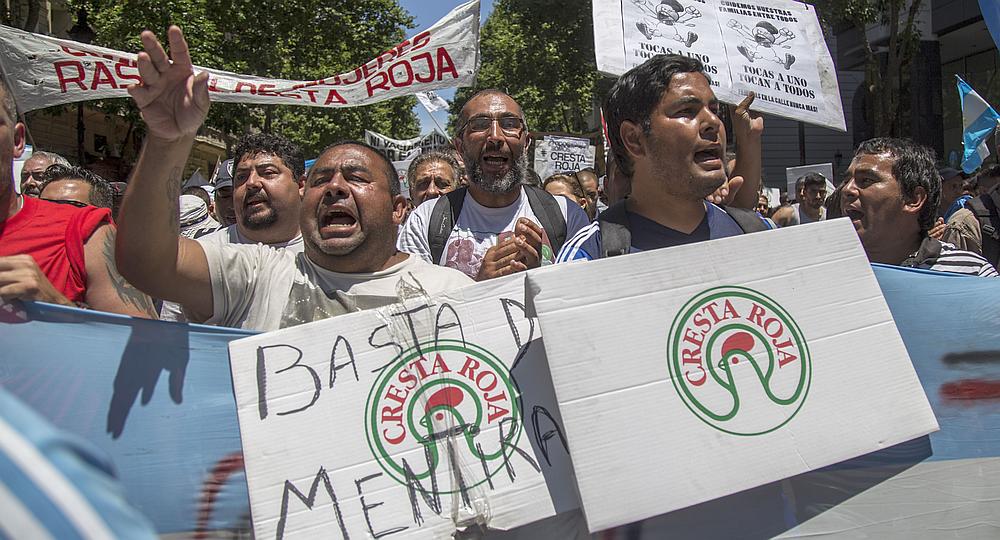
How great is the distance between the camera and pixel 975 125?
7.52 m

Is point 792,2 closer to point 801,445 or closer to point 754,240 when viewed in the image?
A: point 754,240

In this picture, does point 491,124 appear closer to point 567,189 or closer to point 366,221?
point 366,221

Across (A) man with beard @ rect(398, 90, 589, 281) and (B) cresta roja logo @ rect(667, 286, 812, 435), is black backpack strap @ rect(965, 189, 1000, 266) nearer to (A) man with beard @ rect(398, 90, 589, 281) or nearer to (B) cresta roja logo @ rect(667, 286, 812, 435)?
(A) man with beard @ rect(398, 90, 589, 281)

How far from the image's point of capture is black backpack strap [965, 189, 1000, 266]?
6055 millimetres

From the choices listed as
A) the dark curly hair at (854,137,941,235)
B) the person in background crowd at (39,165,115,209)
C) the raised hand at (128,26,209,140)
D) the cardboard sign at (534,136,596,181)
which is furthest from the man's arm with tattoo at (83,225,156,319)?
the cardboard sign at (534,136,596,181)

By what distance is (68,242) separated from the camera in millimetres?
2250

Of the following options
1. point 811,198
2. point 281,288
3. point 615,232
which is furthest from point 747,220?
point 811,198

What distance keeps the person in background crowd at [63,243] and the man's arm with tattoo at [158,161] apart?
410mm

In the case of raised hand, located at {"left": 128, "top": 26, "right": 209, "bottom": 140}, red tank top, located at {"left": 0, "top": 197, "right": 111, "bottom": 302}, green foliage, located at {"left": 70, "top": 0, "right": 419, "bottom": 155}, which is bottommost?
red tank top, located at {"left": 0, "top": 197, "right": 111, "bottom": 302}

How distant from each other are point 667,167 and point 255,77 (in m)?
Result: 2.46

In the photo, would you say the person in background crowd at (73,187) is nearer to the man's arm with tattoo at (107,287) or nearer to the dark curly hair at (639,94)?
the man's arm with tattoo at (107,287)

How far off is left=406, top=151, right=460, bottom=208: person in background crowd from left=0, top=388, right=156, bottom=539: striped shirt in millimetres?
4273

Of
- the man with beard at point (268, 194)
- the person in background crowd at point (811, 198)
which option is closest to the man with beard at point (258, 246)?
the man with beard at point (268, 194)

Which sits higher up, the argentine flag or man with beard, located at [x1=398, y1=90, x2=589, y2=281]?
the argentine flag
